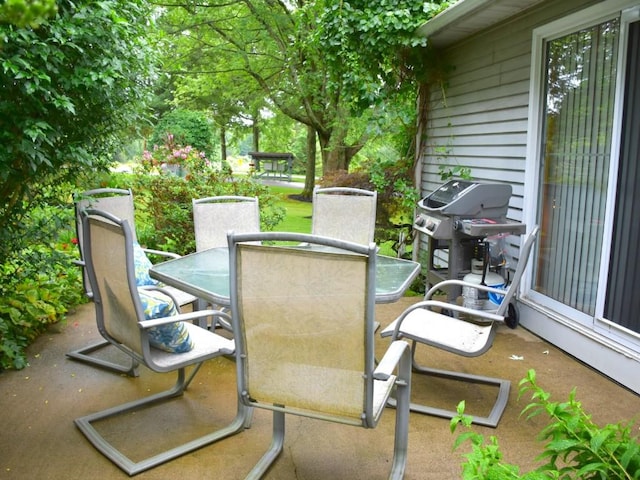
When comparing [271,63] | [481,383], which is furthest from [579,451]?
[271,63]

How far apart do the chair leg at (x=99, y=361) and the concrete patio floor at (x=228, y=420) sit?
0.14 feet

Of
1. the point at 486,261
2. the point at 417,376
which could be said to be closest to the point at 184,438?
the point at 417,376

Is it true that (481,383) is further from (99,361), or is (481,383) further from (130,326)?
(99,361)

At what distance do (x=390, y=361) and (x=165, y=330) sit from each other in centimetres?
106

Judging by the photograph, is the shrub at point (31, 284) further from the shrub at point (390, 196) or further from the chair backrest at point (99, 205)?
the shrub at point (390, 196)

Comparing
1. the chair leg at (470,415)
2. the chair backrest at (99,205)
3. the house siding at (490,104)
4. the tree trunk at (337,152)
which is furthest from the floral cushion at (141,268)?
the tree trunk at (337,152)

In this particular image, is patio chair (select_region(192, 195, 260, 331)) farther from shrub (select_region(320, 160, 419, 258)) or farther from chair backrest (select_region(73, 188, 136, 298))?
shrub (select_region(320, 160, 419, 258))

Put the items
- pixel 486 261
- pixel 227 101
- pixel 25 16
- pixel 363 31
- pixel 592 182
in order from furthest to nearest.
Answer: pixel 227 101
pixel 363 31
pixel 486 261
pixel 592 182
pixel 25 16

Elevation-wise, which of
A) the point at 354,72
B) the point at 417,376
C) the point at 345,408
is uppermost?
the point at 354,72

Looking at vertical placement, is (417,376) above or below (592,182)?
below

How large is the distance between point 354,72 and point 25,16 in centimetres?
508

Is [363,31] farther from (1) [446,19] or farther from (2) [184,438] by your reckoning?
(2) [184,438]

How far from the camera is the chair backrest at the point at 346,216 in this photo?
13.4 feet

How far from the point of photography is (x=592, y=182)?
3525 mm
